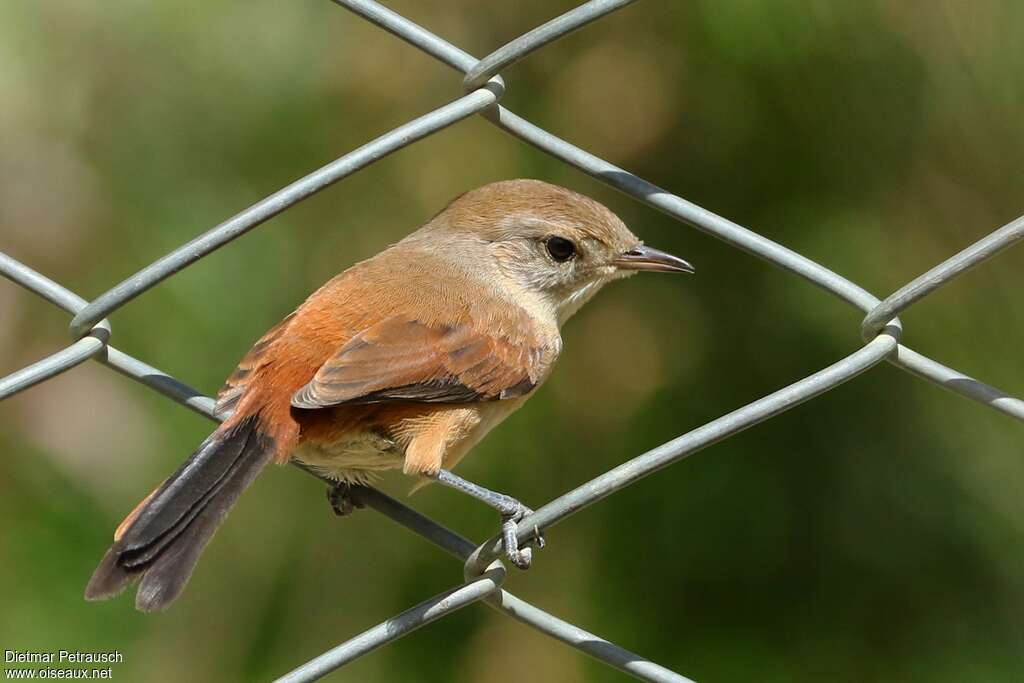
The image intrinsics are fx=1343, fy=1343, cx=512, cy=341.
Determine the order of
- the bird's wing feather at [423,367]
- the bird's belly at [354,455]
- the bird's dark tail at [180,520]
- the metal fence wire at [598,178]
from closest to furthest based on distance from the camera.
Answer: the metal fence wire at [598,178]
the bird's dark tail at [180,520]
the bird's wing feather at [423,367]
the bird's belly at [354,455]

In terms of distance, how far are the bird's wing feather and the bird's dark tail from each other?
0.55 feet

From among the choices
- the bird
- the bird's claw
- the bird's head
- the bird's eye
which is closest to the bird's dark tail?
the bird

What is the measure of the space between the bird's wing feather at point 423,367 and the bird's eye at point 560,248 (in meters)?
0.36

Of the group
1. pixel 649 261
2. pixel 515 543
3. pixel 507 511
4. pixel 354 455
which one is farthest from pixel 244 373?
pixel 649 261

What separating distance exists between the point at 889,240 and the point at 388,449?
1332 mm

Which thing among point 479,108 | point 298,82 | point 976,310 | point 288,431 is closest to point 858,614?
point 976,310

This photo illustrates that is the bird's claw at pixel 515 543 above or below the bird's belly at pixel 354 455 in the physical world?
below

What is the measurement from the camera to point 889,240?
3281mm

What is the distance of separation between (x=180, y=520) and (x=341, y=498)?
30.8 inches

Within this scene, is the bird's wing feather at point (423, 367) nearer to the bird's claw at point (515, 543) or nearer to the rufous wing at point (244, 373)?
the rufous wing at point (244, 373)

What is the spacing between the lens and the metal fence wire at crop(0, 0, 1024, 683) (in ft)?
6.59

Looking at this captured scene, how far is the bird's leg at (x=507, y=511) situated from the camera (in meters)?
2.13

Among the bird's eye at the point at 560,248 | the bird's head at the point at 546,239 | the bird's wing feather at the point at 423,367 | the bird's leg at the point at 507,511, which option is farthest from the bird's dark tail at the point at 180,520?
the bird's eye at the point at 560,248

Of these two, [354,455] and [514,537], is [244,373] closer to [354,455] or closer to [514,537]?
[354,455]
